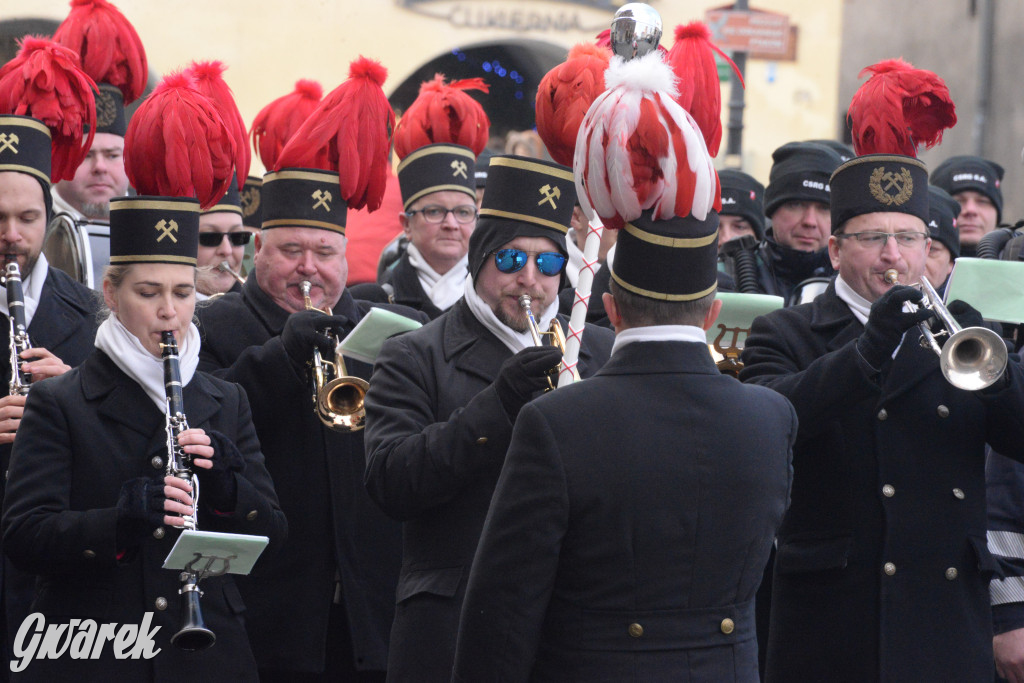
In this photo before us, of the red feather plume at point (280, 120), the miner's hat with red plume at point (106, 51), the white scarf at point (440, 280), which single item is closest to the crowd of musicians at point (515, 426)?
the white scarf at point (440, 280)

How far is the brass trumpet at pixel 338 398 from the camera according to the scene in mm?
5594

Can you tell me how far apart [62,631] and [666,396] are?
2110 mm

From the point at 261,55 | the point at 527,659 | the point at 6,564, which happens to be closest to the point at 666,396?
the point at 527,659

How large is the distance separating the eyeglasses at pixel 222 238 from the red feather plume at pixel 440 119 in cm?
92

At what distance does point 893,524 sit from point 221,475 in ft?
7.29

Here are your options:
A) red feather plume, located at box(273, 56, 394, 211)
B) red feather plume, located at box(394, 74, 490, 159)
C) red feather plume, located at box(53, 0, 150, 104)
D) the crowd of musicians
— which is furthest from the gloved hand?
red feather plume, located at box(53, 0, 150, 104)

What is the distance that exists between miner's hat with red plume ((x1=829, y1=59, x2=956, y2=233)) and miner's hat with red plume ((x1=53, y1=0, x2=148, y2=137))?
3.86 m

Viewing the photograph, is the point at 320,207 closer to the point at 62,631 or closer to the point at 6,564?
the point at 6,564

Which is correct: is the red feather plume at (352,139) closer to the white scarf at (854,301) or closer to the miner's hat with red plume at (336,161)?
the miner's hat with red plume at (336,161)

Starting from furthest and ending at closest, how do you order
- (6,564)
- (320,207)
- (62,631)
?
1. (320,207)
2. (6,564)
3. (62,631)

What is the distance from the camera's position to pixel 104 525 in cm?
434

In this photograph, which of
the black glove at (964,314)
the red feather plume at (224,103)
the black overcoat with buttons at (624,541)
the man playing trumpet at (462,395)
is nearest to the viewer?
the black overcoat with buttons at (624,541)

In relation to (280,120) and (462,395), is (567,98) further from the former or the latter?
(280,120)

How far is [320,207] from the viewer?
6.24m
